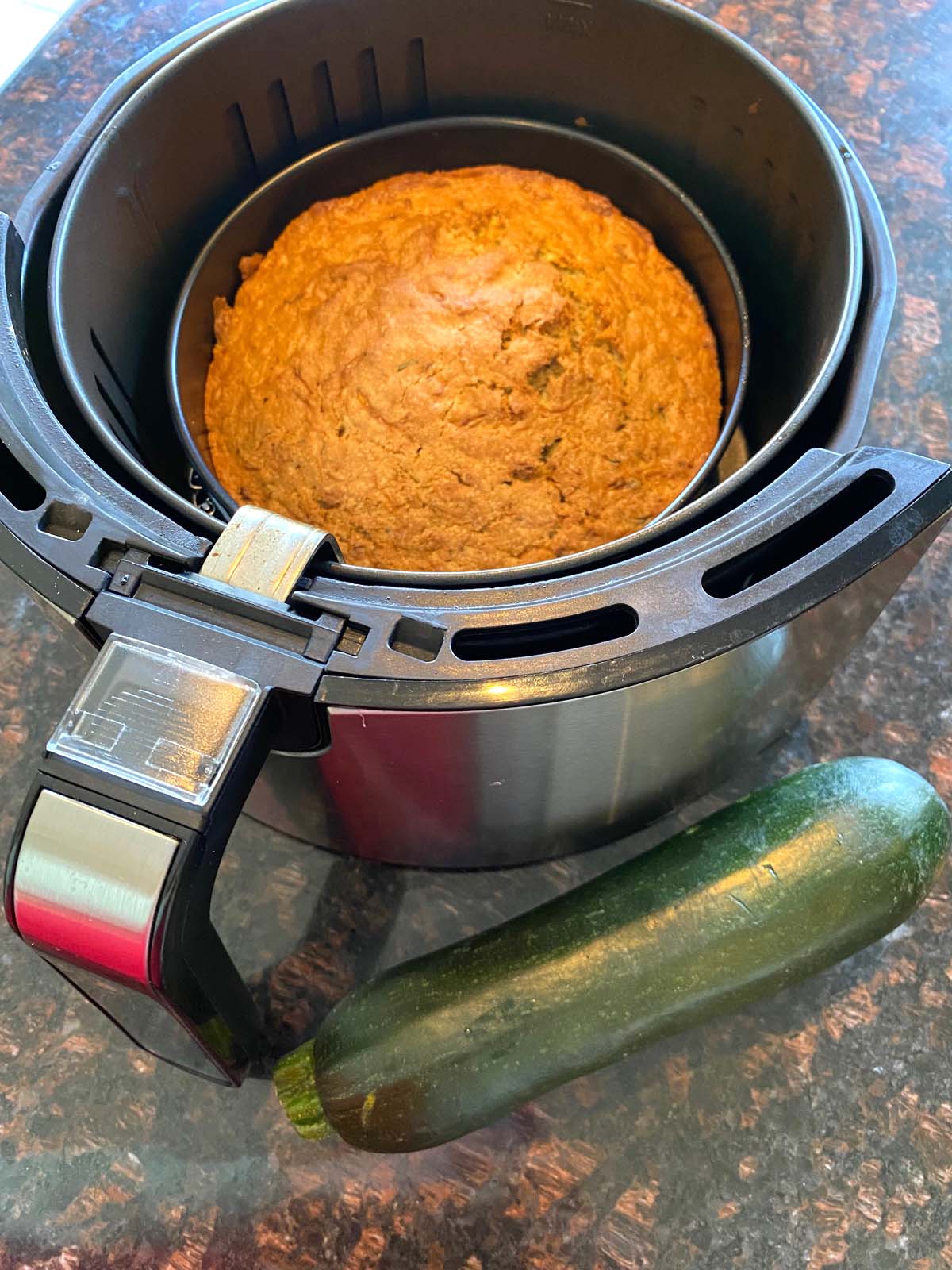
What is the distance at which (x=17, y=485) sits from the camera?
1.93ft

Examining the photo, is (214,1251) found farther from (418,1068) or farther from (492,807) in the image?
(492,807)

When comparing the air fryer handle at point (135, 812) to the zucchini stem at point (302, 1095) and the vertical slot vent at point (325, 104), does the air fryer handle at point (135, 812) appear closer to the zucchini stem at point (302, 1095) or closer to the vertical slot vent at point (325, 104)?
the zucchini stem at point (302, 1095)

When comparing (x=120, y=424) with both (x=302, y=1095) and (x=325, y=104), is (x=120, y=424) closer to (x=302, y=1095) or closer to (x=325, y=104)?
(x=325, y=104)

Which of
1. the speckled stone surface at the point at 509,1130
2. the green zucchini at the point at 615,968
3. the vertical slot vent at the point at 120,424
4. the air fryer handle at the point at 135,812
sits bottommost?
the speckled stone surface at the point at 509,1130

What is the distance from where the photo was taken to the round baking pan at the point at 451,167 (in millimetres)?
863

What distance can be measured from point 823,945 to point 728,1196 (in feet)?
0.65

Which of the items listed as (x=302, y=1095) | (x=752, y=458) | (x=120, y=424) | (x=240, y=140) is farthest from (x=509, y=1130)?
(x=240, y=140)

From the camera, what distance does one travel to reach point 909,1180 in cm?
68

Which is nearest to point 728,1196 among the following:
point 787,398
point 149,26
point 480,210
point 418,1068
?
point 418,1068

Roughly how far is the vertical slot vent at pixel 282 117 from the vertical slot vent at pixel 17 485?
0.47 meters

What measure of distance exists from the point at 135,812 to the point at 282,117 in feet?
2.27

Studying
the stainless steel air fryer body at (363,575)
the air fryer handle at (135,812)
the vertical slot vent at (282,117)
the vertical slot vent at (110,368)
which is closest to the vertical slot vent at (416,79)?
the stainless steel air fryer body at (363,575)

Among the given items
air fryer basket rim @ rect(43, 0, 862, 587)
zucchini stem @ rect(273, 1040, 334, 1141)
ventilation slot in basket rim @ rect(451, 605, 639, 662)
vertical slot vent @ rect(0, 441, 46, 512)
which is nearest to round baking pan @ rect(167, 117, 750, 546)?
air fryer basket rim @ rect(43, 0, 862, 587)

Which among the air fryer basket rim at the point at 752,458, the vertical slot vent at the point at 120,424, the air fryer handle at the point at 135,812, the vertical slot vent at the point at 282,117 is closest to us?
the air fryer handle at the point at 135,812
